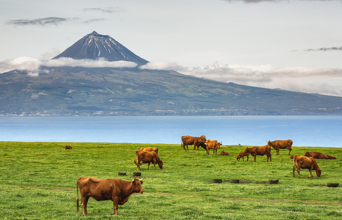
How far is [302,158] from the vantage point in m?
28.9

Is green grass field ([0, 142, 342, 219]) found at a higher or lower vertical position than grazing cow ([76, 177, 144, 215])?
lower

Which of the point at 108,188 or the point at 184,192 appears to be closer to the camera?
the point at 108,188

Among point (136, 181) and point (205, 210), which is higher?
point (136, 181)

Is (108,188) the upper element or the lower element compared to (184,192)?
upper

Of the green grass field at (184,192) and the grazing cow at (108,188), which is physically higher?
the grazing cow at (108,188)

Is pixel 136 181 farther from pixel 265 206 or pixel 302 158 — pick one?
pixel 302 158

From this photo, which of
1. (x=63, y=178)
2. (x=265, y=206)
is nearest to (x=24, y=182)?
(x=63, y=178)

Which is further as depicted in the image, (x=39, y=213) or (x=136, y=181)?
(x=39, y=213)

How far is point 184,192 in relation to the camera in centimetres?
2322

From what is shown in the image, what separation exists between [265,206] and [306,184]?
8186mm

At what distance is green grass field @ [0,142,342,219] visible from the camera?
17.2 m

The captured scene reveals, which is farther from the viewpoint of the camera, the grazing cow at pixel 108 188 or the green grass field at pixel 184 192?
the green grass field at pixel 184 192

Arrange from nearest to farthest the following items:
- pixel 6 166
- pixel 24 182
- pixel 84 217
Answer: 1. pixel 84 217
2. pixel 24 182
3. pixel 6 166

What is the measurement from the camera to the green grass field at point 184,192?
676 inches
